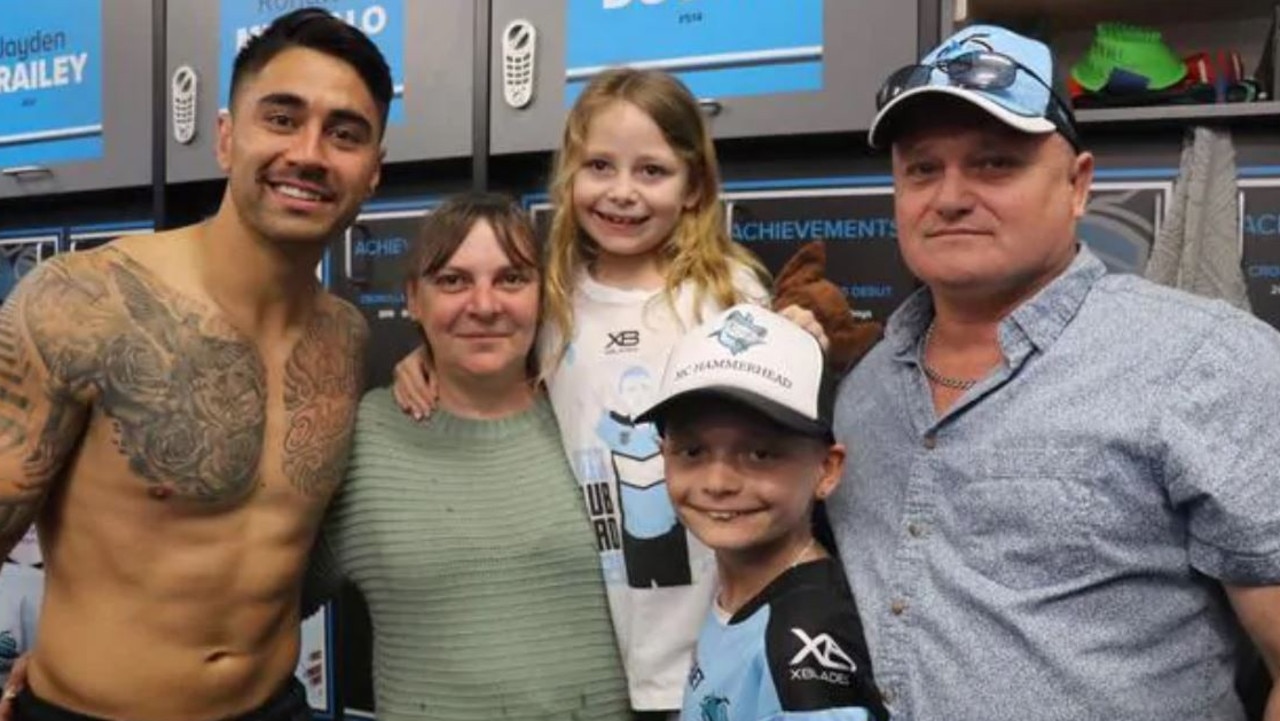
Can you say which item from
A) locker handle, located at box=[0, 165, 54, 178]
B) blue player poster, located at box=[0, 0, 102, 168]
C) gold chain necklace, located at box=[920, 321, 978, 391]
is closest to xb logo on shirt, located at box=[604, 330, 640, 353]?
gold chain necklace, located at box=[920, 321, 978, 391]

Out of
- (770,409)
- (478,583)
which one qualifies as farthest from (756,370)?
(478,583)

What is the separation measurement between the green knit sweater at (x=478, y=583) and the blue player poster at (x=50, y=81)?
144 cm

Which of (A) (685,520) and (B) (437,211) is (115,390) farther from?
(A) (685,520)

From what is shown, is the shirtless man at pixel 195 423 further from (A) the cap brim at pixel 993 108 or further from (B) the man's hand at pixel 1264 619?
(B) the man's hand at pixel 1264 619

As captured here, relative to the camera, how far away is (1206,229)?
167cm

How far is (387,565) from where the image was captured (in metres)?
1.49

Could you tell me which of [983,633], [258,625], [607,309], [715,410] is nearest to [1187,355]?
[983,633]

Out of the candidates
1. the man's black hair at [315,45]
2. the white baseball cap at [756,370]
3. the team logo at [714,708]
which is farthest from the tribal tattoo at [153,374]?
the team logo at [714,708]

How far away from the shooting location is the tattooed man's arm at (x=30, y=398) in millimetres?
1387

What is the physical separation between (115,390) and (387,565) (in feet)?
1.40

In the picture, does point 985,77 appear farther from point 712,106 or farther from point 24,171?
point 24,171

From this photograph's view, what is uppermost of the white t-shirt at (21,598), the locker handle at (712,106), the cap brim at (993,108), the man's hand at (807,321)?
the locker handle at (712,106)

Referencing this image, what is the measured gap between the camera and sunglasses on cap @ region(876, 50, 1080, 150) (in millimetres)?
1122

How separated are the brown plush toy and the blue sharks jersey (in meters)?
0.44
